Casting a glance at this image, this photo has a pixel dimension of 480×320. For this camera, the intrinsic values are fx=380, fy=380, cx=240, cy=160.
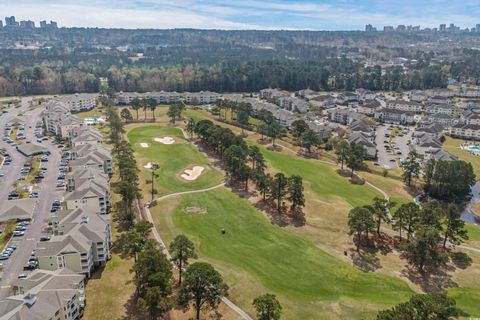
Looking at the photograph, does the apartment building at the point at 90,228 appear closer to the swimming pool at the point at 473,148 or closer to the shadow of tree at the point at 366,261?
the shadow of tree at the point at 366,261

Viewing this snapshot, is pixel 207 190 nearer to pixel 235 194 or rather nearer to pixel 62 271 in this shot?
pixel 235 194

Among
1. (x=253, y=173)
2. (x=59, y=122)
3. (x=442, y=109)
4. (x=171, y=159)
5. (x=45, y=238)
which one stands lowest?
(x=45, y=238)

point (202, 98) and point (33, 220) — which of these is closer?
point (33, 220)

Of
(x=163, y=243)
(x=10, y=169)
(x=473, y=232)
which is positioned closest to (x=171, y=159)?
(x=10, y=169)

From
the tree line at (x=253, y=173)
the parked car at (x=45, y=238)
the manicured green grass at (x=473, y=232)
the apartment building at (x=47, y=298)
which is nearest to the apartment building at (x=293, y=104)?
the tree line at (x=253, y=173)

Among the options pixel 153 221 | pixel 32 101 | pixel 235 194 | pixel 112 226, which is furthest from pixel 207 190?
pixel 32 101

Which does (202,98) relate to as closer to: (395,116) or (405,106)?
(395,116)
